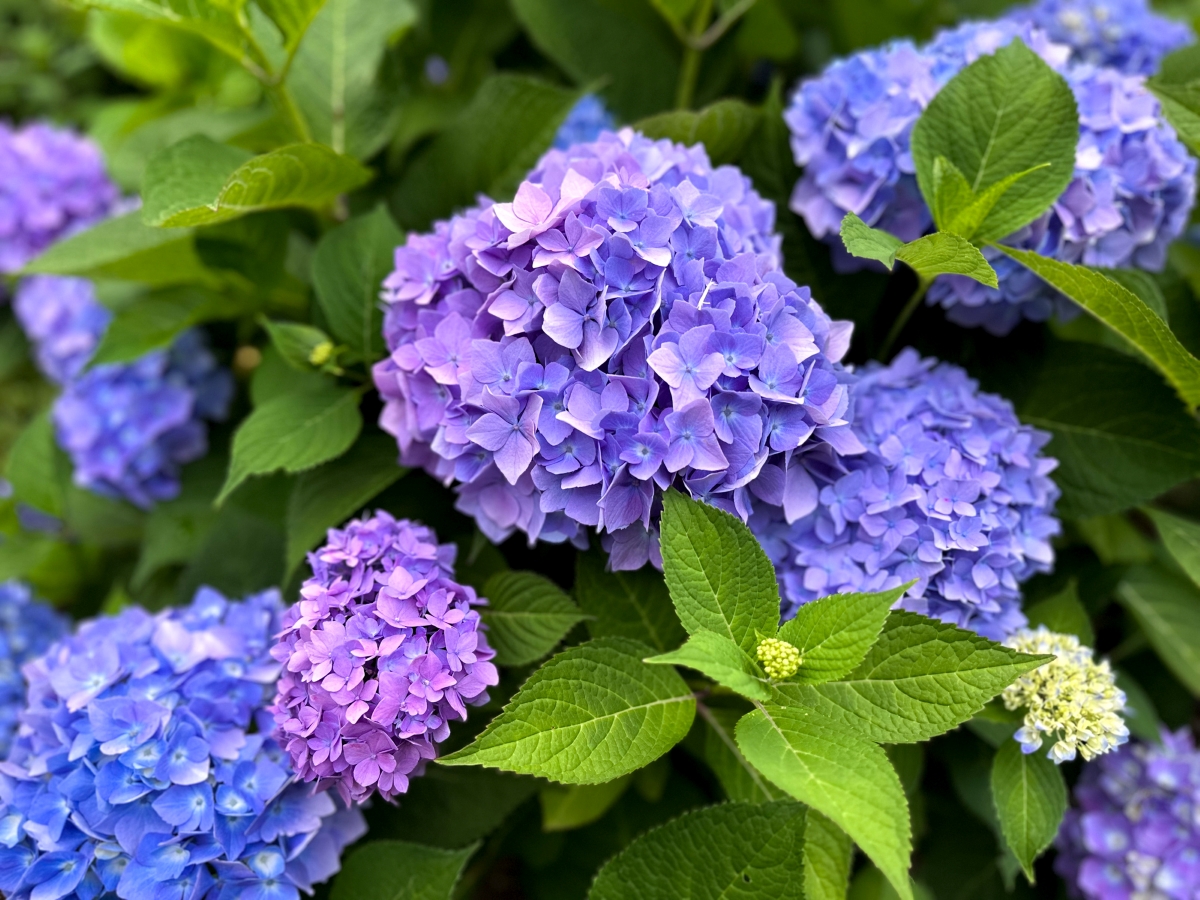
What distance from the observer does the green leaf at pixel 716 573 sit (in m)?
0.98

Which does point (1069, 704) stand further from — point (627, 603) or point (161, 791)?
point (161, 791)

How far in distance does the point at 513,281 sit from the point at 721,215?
27 cm

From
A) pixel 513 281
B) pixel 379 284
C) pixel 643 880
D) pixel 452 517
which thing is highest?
pixel 513 281

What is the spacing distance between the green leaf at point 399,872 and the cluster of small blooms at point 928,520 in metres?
0.53

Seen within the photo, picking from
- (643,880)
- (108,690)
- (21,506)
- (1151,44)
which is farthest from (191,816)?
(1151,44)

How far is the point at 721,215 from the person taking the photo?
3.61ft

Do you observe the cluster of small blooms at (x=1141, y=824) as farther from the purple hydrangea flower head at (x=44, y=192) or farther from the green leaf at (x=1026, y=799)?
the purple hydrangea flower head at (x=44, y=192)

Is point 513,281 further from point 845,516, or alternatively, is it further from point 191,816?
point 191,816

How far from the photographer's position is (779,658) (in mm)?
986

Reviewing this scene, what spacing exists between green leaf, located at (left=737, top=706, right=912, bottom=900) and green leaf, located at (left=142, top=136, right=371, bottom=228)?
0.90m

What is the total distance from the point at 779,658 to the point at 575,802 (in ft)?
1.85

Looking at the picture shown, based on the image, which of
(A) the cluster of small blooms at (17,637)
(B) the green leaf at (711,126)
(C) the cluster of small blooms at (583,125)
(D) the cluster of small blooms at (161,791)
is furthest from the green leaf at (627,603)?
(A) the cluster of small blooms at (17,637)

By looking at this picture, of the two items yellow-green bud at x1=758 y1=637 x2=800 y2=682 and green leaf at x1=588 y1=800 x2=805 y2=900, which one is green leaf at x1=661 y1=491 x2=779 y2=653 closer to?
yellow-green bud at x1=758 y1=637 x2=800 y2=682

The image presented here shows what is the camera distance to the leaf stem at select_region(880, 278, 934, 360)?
129 cm
